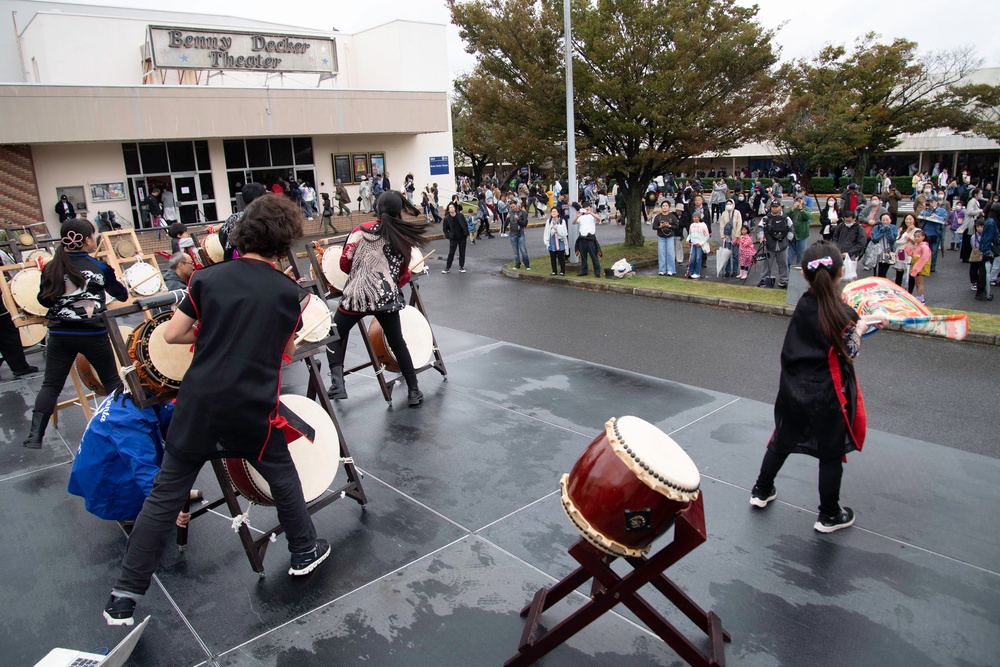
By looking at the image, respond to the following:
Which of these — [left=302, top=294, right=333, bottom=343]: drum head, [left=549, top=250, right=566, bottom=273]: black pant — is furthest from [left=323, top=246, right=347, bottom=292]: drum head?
[left=549, top=250, right=566, bottom=273]: black pant

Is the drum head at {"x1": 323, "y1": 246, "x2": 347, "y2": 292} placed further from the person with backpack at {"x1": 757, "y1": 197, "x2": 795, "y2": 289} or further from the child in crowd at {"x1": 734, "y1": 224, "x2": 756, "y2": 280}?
the child in crowd at {"x1": 734, "y1": 224, "x2": 756, "y2": 280}

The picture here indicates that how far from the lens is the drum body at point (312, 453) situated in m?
3.72

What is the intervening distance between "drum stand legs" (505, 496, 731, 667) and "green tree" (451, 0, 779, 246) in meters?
12.9

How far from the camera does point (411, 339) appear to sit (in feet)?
21.9

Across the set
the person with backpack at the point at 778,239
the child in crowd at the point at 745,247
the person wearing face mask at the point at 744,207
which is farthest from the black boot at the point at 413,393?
the person wearing face mask at the point at 744,207

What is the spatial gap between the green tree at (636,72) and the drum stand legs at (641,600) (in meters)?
12.9

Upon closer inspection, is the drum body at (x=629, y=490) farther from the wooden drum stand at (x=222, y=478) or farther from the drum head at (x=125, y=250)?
the drum head at (x=125, y=250)

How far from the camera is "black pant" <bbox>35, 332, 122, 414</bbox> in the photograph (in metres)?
5.24

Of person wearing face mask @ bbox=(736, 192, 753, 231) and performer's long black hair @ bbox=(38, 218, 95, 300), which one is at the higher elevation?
performer's long black hair @ bbox=(38, 218, 95, 300)

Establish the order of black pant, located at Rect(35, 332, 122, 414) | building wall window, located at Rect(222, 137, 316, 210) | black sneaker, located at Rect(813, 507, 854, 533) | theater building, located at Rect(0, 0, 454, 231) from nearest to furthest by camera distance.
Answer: black sneaker, located at Rect(813, 507, 854, 533)
black pant, located at Rect(35, 332, 122, 414)
theater building, located at Rect(0, 0, 454, 231)
building wall window, located at Rect(222, 137, 316, 210)

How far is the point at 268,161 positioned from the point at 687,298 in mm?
19440

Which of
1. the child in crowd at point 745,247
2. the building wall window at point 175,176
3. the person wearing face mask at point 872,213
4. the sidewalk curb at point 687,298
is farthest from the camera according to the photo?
the building wall window at point 175,176

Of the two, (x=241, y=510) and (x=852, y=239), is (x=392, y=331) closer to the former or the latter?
(x=241, y=510)

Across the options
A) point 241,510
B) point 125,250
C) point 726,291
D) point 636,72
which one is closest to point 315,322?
point 241,510
